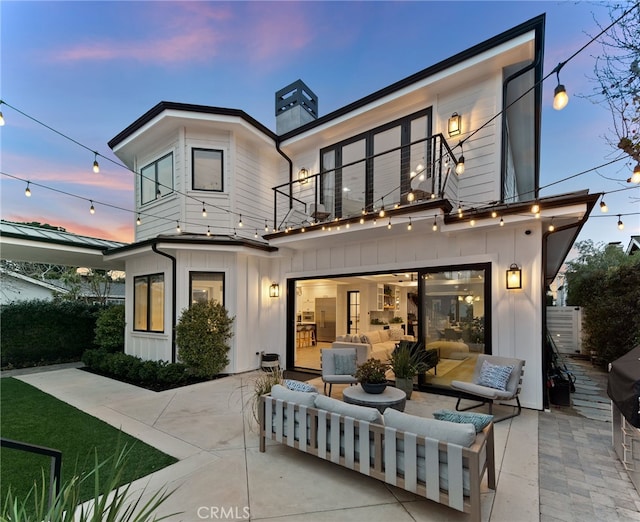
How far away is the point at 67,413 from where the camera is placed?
538cm

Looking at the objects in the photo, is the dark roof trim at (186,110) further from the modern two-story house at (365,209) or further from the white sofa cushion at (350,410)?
the white sofa cushion at (350,410)

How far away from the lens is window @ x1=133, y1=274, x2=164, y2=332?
8.56m

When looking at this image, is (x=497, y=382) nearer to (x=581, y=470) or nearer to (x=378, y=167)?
(x=581, y=470)

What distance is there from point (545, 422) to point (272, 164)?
8671mm

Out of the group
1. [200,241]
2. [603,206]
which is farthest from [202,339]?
[603,206]

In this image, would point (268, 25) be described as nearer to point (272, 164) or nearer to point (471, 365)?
point (272, 164)

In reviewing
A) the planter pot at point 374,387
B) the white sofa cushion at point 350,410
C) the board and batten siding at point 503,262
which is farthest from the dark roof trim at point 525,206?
the white sofa cushion at point 350,410

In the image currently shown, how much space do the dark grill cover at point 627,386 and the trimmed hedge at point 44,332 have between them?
13022 mm

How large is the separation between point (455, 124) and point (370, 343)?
5.77m

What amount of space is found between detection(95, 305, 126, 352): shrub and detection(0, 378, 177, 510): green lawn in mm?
3010

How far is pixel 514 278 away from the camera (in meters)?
5.57

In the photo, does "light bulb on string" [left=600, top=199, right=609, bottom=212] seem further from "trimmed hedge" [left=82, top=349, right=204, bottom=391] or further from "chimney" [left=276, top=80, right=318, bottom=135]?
"trimmed hedge" [left=82, top=349, right=204, bottom=391]

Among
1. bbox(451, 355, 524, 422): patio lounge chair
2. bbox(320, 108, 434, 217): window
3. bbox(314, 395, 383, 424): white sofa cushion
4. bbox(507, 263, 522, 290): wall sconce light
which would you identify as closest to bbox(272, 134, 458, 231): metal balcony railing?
bbox(320, 108, 434, 217): window

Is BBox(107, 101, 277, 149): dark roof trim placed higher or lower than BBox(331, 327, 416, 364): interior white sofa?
higher
